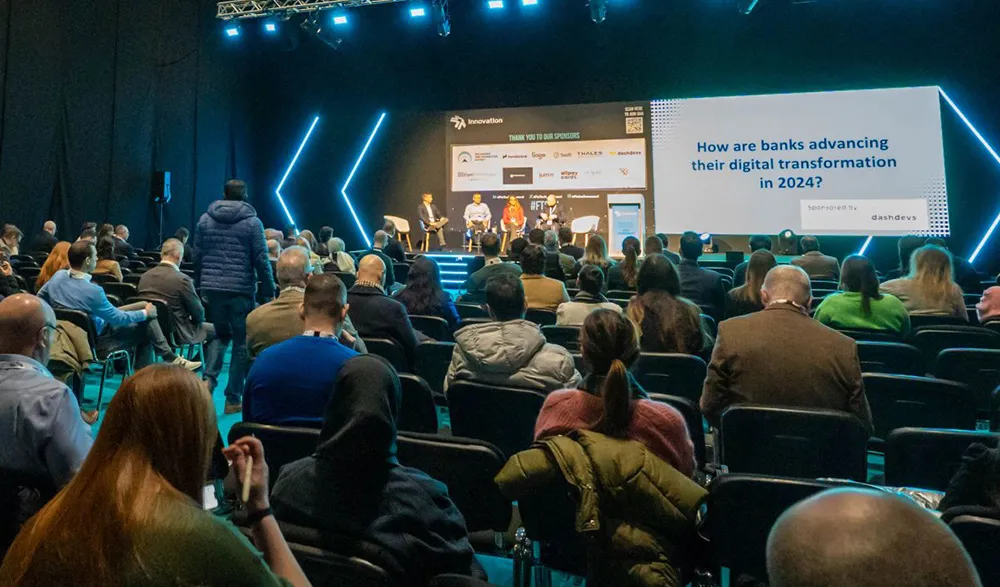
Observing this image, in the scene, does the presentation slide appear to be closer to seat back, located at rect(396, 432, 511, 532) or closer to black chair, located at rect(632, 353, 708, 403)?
black chair, located at rect(632, 353, 708, 403)

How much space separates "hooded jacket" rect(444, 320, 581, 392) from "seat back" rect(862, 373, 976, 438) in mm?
1285

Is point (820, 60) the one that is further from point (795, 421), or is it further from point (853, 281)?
point (795, 421)

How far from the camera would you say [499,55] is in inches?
478

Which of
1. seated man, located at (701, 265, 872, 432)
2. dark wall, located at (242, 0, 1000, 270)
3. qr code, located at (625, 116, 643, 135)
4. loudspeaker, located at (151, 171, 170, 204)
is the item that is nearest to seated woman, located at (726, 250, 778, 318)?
seated man, located at (701, 265, 872, 432)

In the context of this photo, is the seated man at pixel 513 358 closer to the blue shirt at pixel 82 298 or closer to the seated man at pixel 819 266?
the blue shirt at pixel 82 298

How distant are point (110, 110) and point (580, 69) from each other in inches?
311

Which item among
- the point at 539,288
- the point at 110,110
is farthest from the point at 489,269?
the point at 110,110

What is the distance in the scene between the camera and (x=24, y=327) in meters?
1.91

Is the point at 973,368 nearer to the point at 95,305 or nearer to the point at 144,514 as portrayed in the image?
the point at 144,514

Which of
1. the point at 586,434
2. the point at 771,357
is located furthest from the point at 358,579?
the point at 771,357

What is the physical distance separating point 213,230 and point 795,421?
4.11 metres

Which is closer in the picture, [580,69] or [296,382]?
[296,382]

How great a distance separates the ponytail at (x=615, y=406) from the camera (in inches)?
63.8

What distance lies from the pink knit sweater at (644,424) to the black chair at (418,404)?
93 centimetres
